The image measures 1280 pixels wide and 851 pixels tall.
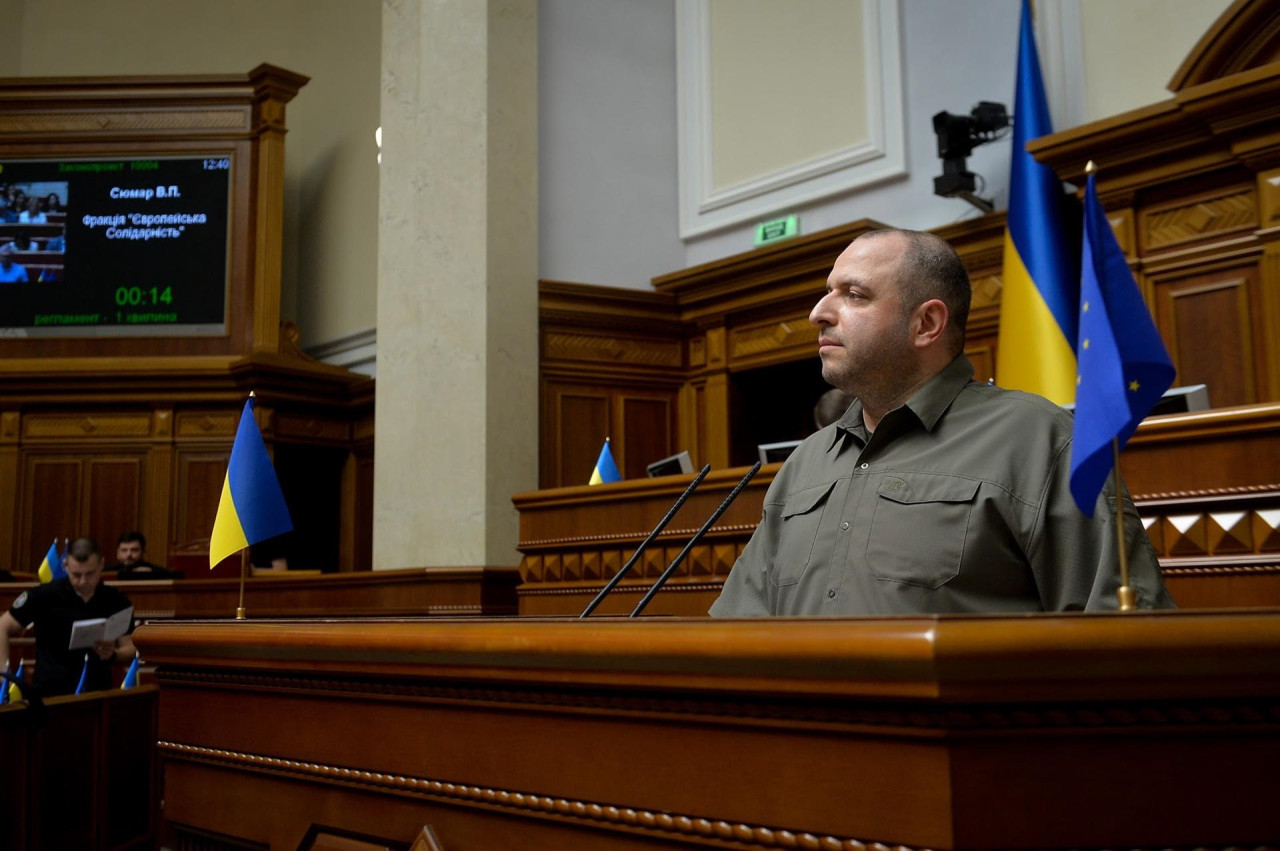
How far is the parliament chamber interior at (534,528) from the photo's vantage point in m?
0.99

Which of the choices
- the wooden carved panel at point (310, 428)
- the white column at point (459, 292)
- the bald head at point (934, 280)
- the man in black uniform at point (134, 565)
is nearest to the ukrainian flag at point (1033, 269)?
the white column at point (459, 292)

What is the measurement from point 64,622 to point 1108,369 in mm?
5107

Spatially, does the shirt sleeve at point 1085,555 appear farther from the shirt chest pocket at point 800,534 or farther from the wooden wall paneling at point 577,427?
the wooden wall paneling at point 577,427

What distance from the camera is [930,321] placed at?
206 cm

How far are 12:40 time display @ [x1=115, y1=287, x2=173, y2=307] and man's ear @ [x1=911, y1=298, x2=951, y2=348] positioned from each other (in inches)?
364

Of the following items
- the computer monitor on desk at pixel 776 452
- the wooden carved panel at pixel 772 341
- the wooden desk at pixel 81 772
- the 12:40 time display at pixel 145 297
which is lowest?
the wooden desk at pixel 81 772

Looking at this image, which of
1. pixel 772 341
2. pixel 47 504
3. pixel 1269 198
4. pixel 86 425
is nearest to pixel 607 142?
pixel 772 341

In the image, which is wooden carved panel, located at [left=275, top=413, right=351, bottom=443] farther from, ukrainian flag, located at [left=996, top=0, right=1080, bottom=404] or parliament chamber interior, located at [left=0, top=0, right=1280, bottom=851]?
ukrainian flag, located at [left=996, top=0, right=1080, bottom=404]

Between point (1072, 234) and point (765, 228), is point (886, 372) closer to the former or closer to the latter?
point (1072, 234)

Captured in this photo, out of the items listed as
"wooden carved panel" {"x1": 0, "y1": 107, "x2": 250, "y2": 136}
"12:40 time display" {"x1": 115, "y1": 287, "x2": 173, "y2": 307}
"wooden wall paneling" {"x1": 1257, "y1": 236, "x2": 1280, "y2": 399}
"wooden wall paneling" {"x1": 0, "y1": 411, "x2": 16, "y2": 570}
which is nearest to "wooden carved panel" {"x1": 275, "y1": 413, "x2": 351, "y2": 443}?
"12:40 time display" {"x1": 115, "y1": 287, "x2": 173, "y2": 307}

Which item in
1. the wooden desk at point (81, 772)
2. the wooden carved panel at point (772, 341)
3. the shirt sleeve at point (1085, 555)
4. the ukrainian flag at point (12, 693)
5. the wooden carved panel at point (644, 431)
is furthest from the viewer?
the wooden carved panel at point (644, 431)

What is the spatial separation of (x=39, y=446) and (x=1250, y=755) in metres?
10.5

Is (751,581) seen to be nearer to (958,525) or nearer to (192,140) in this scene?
(958,525)

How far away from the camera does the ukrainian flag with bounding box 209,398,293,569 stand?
3.49 metres
